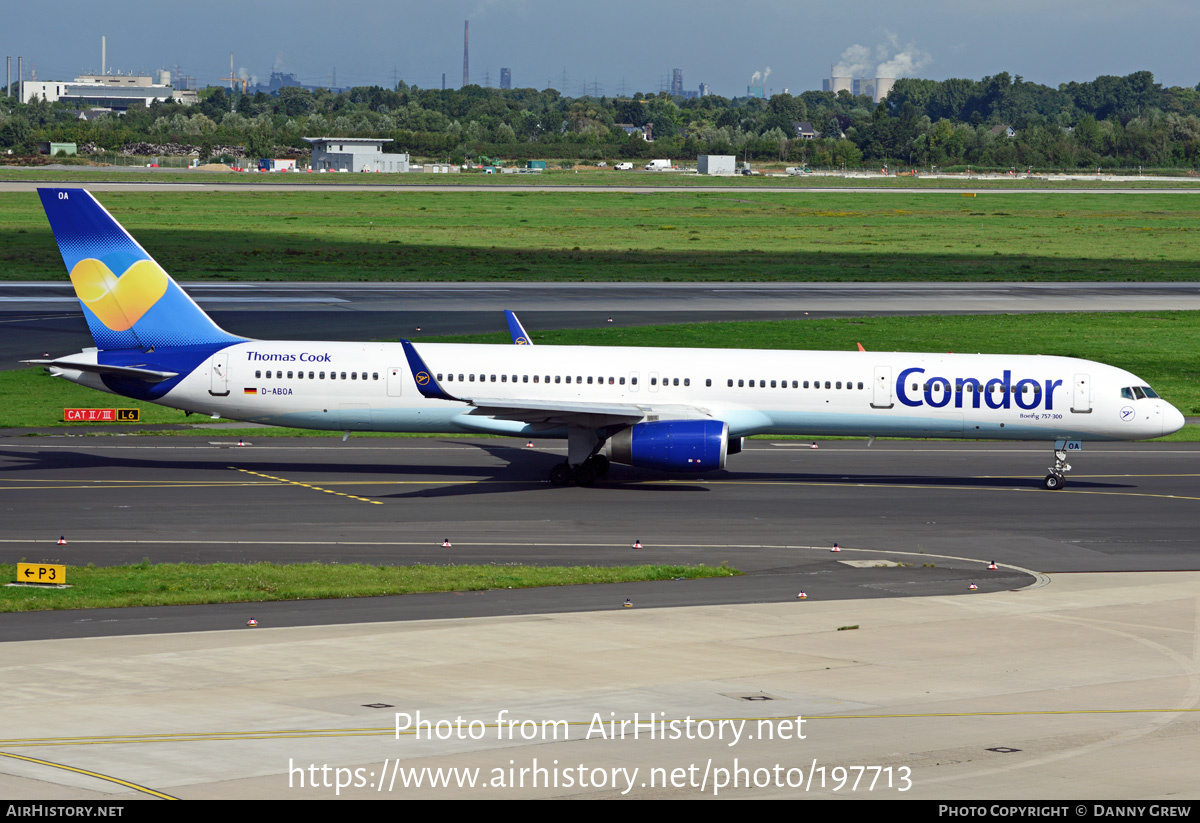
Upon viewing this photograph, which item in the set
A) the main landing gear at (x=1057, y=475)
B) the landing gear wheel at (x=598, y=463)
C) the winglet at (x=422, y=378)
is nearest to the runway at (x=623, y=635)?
the main landing gear at (x=1057, y=475)

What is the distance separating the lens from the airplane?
43125mm

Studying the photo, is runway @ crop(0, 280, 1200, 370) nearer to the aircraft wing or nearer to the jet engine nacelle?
the aircraft wing

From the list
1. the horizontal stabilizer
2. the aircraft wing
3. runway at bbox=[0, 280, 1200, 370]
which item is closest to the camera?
the aircraft wing

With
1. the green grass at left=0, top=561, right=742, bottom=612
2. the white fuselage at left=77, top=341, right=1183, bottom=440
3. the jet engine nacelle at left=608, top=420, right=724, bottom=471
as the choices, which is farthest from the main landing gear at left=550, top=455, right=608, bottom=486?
the green grass at left=0, top=561, right=742, bottom=612

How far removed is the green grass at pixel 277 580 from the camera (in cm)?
2770

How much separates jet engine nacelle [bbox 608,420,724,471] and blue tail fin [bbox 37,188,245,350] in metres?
13.9

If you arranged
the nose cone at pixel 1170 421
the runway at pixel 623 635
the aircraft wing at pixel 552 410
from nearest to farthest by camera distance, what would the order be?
1. the runway at pixel 623 635
2. the aircraft wing at pixel 552 410
3. the nose cone at pixel 1170 421

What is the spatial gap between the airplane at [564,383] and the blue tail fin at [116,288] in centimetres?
5

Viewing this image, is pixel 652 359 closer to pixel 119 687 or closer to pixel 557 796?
pixel 119 687

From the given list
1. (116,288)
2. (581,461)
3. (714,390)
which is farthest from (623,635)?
(116,288)

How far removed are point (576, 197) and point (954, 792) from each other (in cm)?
17583

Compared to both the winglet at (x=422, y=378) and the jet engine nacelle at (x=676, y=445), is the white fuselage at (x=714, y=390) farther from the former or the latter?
the jet engine nacelle at (x=676, y=445)

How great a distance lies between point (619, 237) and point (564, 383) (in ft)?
313

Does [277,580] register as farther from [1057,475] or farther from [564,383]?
[1057,475]
